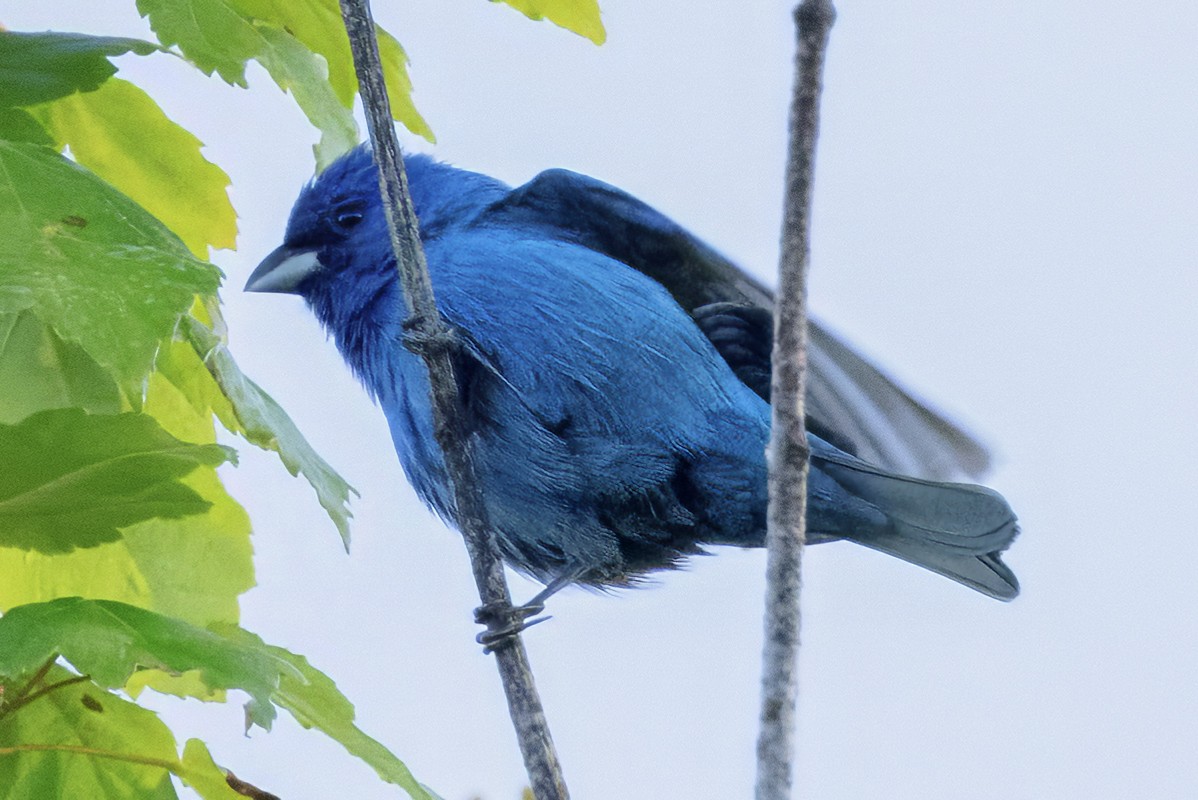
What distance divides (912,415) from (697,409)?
0.47 meters

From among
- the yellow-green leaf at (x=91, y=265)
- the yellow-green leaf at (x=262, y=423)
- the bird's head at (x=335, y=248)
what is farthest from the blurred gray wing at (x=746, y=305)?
the yellow-green leaf at (x=91, y=265)

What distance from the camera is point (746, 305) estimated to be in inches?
128

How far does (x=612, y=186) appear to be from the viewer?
3.35 meters

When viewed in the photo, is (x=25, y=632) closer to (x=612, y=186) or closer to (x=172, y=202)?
(x=172, y=202)

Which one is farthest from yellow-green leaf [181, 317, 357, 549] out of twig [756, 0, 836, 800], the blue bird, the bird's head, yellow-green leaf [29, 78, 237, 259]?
the bird's head

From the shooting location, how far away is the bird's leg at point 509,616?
1.84 m

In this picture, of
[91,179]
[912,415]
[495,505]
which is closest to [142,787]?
[91,179]

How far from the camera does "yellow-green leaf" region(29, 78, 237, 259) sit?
212 cm

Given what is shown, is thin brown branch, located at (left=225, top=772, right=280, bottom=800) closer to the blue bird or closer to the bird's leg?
the bird's leg

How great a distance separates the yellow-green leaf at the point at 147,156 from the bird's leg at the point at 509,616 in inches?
27.0

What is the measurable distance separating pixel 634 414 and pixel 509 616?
3.27 feet

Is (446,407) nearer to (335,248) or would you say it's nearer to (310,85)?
(310,85)

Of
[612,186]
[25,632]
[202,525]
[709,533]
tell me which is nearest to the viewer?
[25,632]

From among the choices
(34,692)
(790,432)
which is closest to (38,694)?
(34,692)
